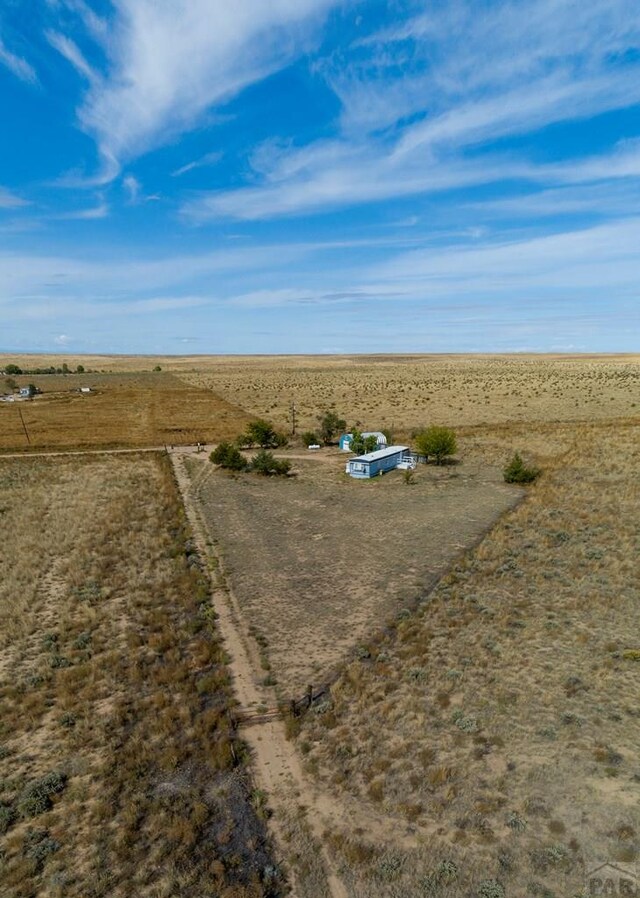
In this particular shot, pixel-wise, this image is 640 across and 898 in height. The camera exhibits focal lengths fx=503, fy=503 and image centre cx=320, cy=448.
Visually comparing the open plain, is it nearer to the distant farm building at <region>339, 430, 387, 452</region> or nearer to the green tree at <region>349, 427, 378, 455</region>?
the green tree at <region>349, 427, 378, 455</region>

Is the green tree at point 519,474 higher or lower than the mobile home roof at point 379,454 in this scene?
lower

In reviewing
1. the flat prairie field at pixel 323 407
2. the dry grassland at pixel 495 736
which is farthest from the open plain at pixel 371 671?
the flat prairie field at pixel 323 407

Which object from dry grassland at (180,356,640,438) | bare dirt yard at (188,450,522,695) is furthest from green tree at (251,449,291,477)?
dry grassland at (180,356,640,438)

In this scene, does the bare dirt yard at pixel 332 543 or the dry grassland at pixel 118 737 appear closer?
the dry grassland at pixel 118 737

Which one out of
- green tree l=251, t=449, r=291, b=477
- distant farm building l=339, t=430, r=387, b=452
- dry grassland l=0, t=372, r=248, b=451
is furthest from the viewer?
dry grassland l=0, t=372, r=248, b=451

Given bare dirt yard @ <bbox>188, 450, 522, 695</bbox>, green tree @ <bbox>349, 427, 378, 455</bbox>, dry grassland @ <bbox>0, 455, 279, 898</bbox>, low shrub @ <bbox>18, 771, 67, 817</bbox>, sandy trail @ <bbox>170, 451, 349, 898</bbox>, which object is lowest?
bare dirt yard @ <bbox>188, 450, 522, 695</bbox>

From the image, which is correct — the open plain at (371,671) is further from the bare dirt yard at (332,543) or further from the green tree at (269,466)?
the green tree at (269,466)
